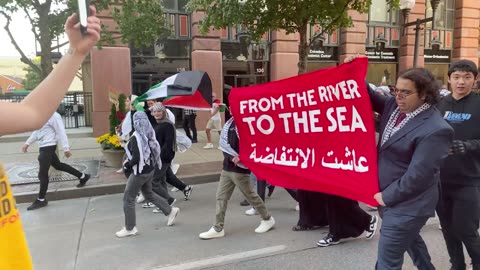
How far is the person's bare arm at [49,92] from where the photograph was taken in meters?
1.40

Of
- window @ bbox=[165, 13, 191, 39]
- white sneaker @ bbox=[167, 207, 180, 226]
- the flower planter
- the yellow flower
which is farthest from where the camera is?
window @ bbox=[165, 13, 191, 39]

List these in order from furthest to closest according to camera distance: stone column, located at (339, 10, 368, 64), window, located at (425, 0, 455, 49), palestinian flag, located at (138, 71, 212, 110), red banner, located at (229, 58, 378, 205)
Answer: window, located at (425, 0, 455, 49) → stone column, located at (339, 10, 368, 64) → palestinian flag, located at (138, 71, 212, 110) → red banner, located at (229, 58, 378, 205)

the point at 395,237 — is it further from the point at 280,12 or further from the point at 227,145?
the point at 280,12

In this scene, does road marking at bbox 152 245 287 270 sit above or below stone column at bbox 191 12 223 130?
below

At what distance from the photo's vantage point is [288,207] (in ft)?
20.8

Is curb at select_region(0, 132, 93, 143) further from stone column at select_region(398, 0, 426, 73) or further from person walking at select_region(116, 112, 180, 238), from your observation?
stone column at select_region(398, 0, 426, 73)

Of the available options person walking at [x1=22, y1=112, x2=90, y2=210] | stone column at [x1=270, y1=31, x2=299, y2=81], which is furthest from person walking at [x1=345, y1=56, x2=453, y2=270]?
stone column at [x1=270, y1=31, x2=299, y2=81]

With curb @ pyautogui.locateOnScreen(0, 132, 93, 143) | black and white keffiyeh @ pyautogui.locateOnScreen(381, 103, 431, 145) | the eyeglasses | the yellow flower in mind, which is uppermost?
the eyeglasses

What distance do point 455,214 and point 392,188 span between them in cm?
99

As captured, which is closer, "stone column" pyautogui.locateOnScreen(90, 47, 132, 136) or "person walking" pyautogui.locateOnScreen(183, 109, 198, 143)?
"person walking" pyautogui.locateOnScreen(183, 109, 198, 143)

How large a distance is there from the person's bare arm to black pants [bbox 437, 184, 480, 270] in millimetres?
3051

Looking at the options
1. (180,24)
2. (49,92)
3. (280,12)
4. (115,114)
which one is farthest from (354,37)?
(49,92)

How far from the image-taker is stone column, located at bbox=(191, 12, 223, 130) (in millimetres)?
15148

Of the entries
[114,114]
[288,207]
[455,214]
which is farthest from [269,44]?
[455,214]
